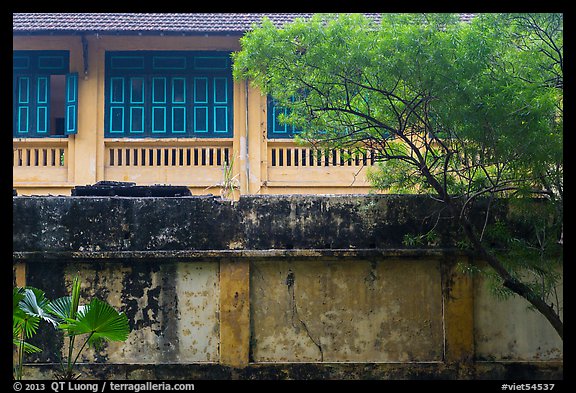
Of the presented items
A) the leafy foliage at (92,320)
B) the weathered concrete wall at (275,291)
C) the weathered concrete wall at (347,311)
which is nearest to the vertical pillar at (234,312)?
the weathered concrete wall at (275,291)

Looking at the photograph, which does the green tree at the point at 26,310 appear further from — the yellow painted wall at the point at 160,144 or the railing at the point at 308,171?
the railing at the point at 308,171

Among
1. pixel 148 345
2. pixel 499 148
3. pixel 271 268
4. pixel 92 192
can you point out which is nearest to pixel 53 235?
pixel 92 192

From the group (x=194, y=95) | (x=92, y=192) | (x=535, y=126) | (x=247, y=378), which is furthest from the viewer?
(x=194, y=95)

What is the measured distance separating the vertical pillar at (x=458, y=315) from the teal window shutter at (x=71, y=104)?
7392 mm

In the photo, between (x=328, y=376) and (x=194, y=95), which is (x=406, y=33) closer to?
(x=328, y=376)

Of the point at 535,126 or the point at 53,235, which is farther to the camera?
the point at 53,235

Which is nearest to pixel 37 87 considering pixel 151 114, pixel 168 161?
pixel 151 114

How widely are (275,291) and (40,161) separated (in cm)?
627

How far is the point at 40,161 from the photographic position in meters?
13.7

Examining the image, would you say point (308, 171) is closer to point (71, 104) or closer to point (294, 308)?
point (71, 104)

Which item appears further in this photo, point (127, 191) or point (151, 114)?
point (151, 114)

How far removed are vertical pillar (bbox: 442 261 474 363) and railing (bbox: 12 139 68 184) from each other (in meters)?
7.39

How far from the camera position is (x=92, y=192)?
9922 millimetres

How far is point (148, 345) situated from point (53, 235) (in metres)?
1.69
